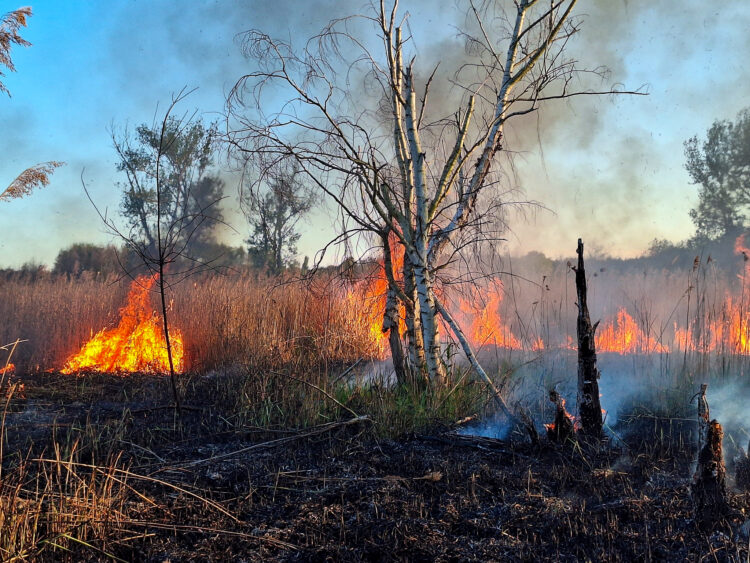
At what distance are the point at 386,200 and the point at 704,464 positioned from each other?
389cm

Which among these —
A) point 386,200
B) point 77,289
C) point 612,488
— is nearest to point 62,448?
point 386,200

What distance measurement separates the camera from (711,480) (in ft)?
11.4

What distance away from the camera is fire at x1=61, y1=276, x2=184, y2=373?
1011 cm

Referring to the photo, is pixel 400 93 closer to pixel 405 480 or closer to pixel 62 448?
pixel 405 480

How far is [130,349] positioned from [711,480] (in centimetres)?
999

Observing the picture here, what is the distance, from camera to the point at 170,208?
79.7 ft

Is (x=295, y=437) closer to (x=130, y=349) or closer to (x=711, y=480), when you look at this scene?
(x=711, y=480)

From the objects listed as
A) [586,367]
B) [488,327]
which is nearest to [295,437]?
[586,367]

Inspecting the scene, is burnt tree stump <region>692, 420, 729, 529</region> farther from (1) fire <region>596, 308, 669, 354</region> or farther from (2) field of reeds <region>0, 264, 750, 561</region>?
(1) fire <region>596, 308, 669, 354</region>

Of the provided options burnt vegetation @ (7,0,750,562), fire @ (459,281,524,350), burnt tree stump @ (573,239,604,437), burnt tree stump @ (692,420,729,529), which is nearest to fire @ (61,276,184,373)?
burnt vegetation @ (7,0,750,562)

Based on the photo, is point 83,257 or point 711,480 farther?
point 83,257

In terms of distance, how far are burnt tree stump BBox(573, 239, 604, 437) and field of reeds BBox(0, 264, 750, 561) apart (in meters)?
0.28

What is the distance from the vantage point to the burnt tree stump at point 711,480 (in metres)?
3.41

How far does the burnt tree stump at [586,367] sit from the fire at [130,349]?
755 centimetres
